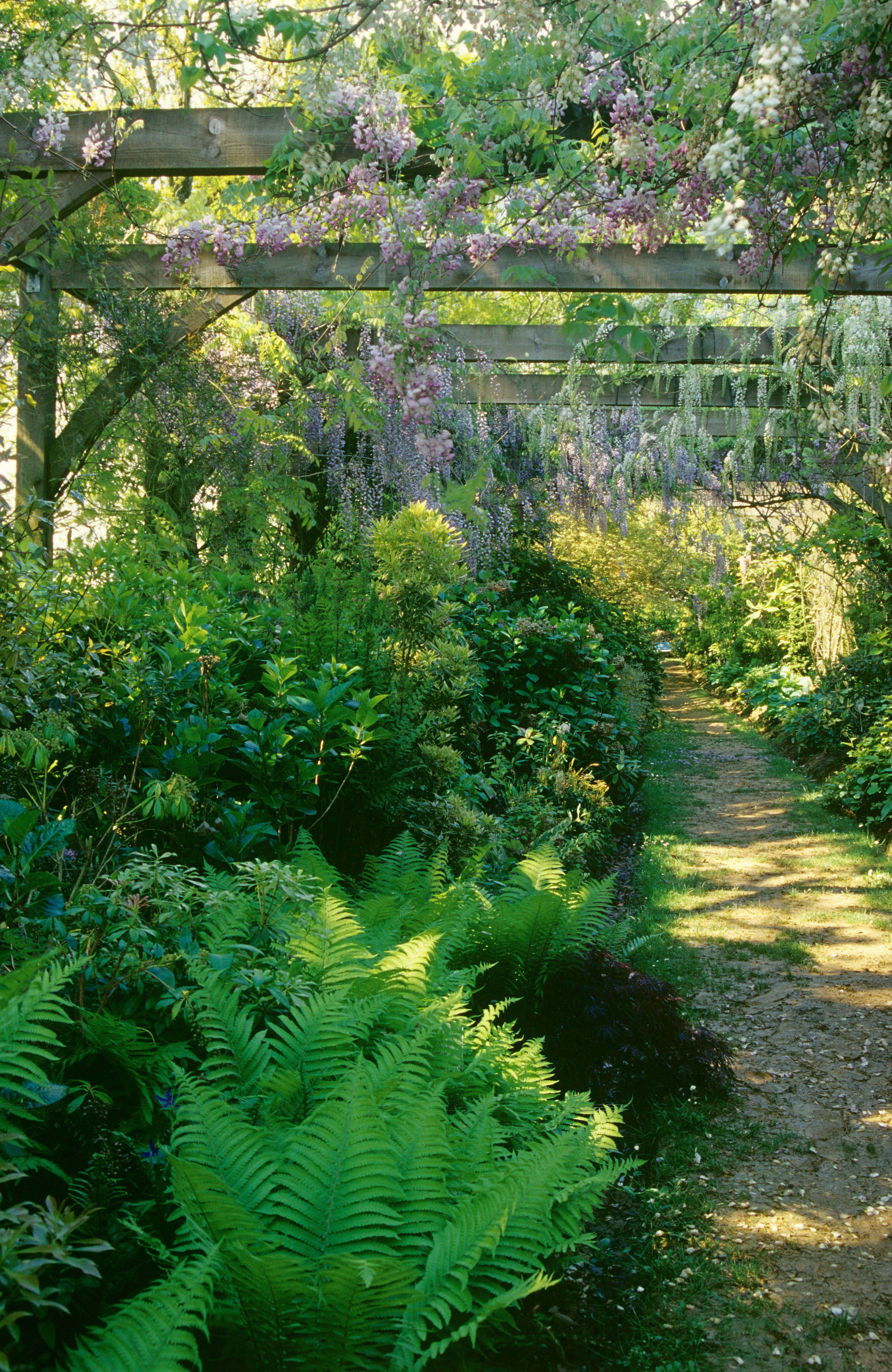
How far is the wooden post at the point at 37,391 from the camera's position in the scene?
4.77 meters

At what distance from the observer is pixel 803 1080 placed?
3.67 meters

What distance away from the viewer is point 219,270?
493 centimetres

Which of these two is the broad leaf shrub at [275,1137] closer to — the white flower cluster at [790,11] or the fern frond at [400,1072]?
the fern frond at [400,1072]

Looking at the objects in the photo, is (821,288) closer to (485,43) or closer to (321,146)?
(485,43)

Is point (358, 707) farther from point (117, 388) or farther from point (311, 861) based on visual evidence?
point (117, 388)

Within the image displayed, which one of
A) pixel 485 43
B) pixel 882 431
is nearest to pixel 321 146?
pixel 485 43

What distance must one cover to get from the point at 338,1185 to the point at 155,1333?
370 mm

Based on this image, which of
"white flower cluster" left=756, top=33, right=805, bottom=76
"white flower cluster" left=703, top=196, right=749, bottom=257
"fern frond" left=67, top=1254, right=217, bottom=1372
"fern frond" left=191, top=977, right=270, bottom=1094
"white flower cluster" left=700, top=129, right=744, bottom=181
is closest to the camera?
"fern frond" left=67, top=1254, right=217, bottom=1372

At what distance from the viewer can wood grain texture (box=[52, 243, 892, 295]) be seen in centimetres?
462

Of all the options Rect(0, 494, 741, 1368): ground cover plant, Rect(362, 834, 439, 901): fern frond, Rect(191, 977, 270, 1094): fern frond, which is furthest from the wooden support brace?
Rect(191, 977, 270, 1094): fern frond

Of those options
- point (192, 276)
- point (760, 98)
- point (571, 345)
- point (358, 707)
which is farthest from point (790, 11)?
point (571, 345)

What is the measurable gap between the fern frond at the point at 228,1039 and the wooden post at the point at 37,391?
3.33 meters

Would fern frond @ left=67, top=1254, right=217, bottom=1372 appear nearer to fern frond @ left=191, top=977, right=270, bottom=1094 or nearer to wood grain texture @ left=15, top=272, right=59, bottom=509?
fern frond @ left=191, top=977, right=270, bottom=1094

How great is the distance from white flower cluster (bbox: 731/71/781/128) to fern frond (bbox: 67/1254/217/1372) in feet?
9.12
